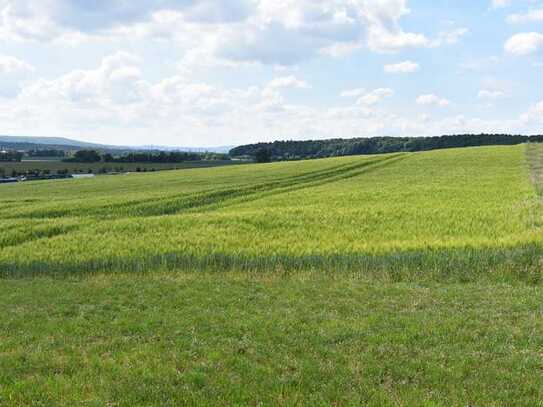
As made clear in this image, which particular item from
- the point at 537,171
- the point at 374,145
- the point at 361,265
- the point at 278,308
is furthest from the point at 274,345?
the point at 374,145

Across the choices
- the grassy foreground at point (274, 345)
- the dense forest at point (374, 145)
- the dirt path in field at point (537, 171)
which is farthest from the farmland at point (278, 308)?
the dense forest at point (374, 145)

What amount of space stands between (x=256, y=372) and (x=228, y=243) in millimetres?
11958

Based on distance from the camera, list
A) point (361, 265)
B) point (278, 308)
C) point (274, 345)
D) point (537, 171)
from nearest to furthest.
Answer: point (274, 345) < point (278, 308) < point (361, 265) < point (537, 171)

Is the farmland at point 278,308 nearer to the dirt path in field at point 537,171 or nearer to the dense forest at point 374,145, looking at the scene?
the dirt path in field at point 537,171

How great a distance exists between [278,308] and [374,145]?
150313mm

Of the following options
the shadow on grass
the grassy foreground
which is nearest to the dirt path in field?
the shadow on grass

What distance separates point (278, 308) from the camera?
11680mm

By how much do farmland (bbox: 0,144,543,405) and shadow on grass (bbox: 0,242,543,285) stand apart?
68mm

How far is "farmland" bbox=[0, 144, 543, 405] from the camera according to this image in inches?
305

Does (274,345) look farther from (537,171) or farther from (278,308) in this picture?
(537,171)

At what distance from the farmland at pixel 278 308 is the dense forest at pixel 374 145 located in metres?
117

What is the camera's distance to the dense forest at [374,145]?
149375 mm

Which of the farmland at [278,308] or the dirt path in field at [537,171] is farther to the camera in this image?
the dirt path in field at [537,171]

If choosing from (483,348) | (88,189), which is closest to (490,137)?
(88,189)
